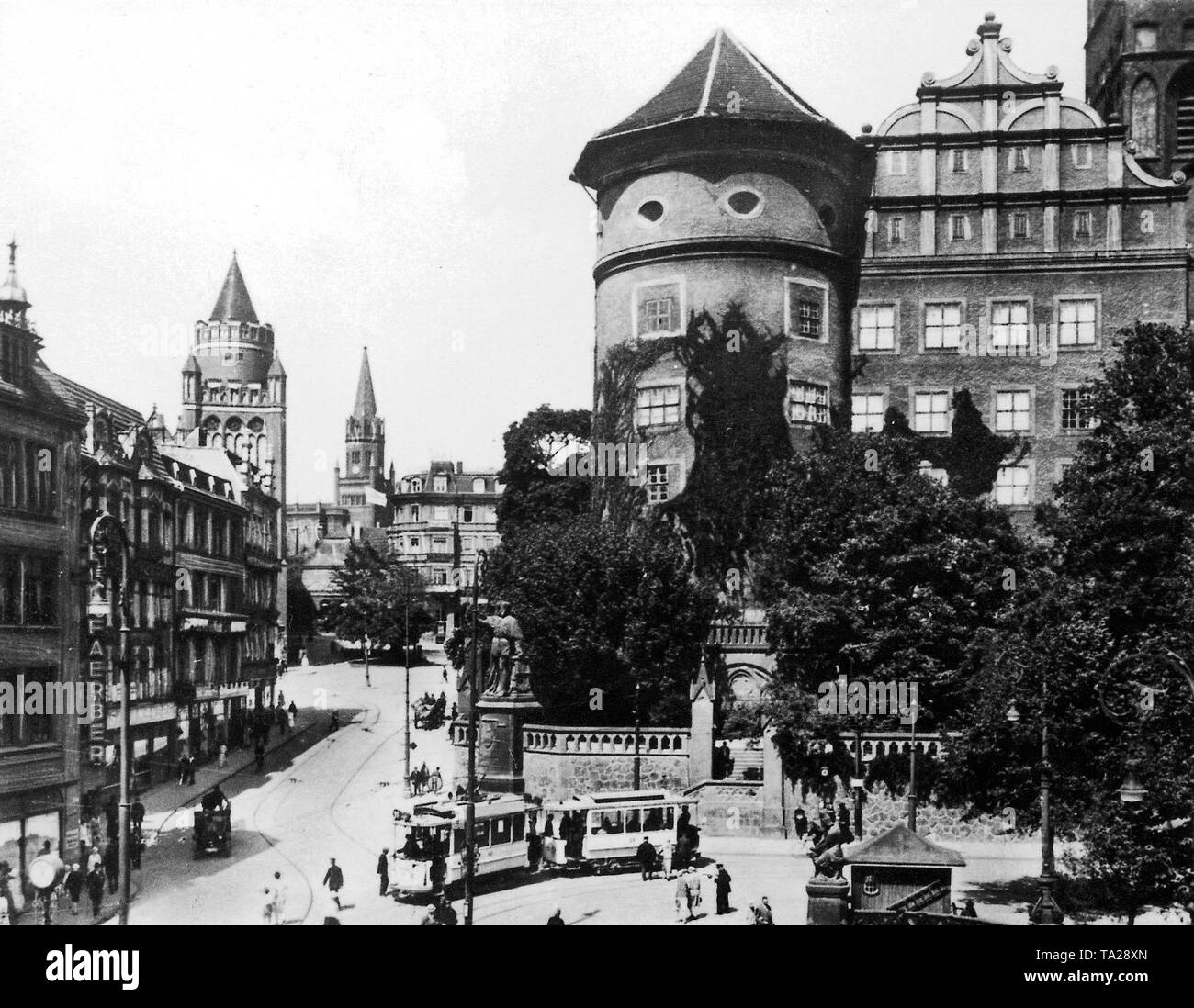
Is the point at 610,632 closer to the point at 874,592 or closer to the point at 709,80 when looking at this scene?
the point at 874,592

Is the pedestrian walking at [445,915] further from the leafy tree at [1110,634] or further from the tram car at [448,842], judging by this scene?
the leafy tree at [1110,634]

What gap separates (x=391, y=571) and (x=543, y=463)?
49.4 feet

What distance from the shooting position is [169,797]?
38.3 m

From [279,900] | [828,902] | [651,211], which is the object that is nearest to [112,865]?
[279,900]

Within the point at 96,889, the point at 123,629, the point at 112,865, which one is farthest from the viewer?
the point at 112,865

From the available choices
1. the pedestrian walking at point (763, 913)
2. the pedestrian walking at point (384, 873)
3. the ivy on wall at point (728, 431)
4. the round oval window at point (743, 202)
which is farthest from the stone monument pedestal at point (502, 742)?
the round oval window at point (743, 202)

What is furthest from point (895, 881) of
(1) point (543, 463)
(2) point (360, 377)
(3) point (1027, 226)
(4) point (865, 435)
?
(1) point (543, 463)

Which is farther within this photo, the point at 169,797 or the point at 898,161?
the point at 898,161

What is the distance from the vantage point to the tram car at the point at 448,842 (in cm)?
3256

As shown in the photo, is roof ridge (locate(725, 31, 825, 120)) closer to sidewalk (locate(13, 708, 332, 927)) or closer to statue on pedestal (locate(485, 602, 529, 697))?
statue on pedestal (locate(485, 602, 529, 697))

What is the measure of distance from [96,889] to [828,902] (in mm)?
15235

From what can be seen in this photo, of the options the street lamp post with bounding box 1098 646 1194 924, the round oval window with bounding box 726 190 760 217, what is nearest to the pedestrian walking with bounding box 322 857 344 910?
the street lamp post with bounding box 1098 646 1194 924

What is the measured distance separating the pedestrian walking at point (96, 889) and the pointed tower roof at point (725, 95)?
119 feet

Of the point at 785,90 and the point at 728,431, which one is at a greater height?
the point at 785,90
